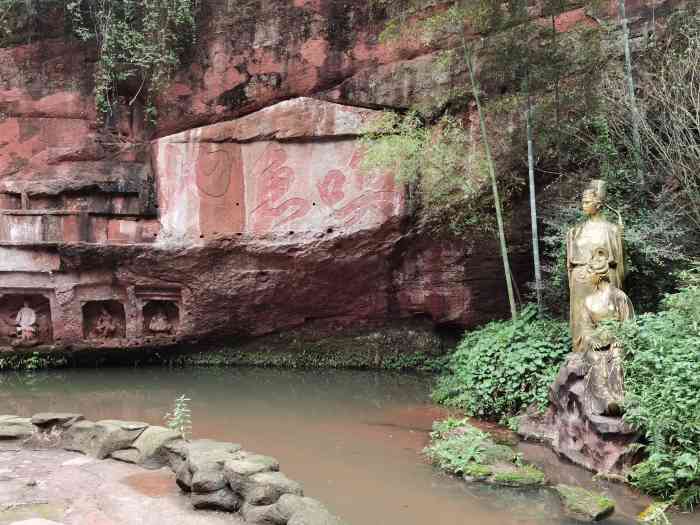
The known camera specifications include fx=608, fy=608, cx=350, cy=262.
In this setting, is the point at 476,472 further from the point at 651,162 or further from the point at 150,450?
the point at 651,162

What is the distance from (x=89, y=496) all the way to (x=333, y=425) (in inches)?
139

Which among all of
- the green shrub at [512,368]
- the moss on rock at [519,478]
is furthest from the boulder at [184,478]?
the green shrub at [512,368]

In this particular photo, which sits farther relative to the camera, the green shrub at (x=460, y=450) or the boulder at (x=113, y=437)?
the green shrub at (x=460, y=450)

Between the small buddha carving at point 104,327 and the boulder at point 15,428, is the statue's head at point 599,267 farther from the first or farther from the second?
the small buddha carving at point 104,327

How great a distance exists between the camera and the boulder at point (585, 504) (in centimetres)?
450

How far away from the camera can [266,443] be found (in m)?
6.44

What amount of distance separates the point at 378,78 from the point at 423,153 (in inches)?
84.7

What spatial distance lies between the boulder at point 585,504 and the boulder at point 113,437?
3.52 meters

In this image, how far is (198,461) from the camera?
4.23 meters

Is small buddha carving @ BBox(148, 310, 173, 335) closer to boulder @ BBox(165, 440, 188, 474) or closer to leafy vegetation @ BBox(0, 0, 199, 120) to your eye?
leafy vegetation @ BBox(0, 0, 199, 120)

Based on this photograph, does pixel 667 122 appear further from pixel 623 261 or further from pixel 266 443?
pixel 266 443

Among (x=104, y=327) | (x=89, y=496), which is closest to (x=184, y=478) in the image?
(x=89, y=496)

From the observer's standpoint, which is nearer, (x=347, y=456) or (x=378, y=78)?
(x=347, y=456)

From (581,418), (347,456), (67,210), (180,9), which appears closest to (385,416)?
(347,456)
